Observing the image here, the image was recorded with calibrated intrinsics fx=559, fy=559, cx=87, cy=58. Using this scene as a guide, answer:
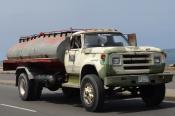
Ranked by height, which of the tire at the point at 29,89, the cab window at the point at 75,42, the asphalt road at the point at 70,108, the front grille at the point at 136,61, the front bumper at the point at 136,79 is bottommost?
the asphalt road at the point at 70,108

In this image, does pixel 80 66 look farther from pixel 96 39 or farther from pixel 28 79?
pixel 28 79

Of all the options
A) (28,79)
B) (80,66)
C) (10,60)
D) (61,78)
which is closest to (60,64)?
(61,78)

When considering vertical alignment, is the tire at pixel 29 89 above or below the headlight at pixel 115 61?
below

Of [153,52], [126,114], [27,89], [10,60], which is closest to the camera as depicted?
[126,114]

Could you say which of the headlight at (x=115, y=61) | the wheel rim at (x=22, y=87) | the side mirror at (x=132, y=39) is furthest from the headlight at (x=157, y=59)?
the wheel rim at (x=22, y=87)

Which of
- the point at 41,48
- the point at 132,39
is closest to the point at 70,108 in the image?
the point at 132,39

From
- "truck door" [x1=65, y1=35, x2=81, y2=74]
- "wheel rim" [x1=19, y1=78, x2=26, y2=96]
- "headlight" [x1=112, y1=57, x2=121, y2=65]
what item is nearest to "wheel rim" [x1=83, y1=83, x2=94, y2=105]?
"headlight" [x1=112, y1=57, x2=121, y2=65]

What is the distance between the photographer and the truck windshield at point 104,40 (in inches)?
632

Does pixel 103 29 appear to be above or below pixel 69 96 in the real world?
above

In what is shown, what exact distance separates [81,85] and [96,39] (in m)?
1.60

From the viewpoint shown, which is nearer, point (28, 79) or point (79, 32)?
point (79, 32)

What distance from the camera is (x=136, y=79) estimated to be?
47.8 feet

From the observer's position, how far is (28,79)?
1962 cm

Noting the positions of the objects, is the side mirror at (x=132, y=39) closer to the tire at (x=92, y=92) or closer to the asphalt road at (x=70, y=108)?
the asphalt road at (x=70, y=108)
